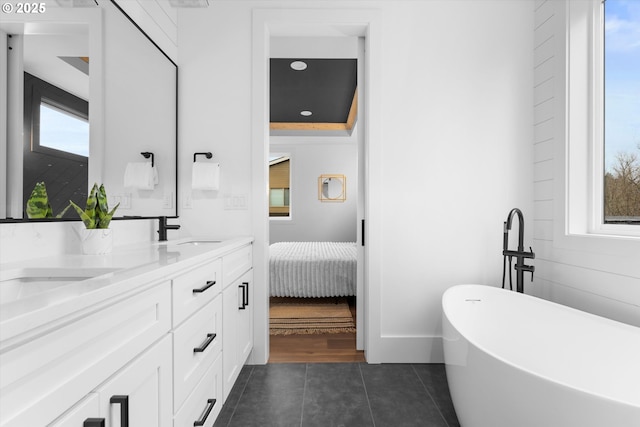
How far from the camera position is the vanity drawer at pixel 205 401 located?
1.17m

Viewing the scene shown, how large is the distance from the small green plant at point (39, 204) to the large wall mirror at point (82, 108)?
20mm

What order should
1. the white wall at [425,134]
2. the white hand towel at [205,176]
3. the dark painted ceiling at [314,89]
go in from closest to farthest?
the white hand towel at [205,176] < the white wall at [425,134] < the dark painted ceiling at [314,89]

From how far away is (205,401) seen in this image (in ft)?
4.46

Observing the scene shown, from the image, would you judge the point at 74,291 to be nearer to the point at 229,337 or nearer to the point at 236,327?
the point at 229,337

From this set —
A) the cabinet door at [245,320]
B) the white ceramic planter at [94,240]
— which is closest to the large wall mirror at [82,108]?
the white ceramic planter at [94,240]

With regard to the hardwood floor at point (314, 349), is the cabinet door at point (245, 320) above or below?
above

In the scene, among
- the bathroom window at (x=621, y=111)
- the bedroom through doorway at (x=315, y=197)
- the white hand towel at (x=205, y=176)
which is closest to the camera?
the bathroom window at (x=621, y=111)

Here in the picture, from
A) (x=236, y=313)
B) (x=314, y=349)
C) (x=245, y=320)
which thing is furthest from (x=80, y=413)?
(x=314, y=349)

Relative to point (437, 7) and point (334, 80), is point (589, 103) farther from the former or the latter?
point (334, 80)

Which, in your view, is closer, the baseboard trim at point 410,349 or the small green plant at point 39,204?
the small green plant at point 39,204

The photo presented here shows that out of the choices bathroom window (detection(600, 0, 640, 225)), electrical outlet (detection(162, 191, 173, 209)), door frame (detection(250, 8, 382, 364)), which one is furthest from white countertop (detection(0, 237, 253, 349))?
bathroom window (detection(600, 0, 640, 225))

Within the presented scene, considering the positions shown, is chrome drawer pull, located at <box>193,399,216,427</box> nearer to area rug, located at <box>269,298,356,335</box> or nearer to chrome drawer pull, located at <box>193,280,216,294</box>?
chrome drawer pull, located at <box>193,280,216,294</box>

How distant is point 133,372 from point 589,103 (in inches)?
105

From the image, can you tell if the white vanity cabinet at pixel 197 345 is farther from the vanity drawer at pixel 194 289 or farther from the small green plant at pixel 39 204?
the small green plant at pixel 39 204
